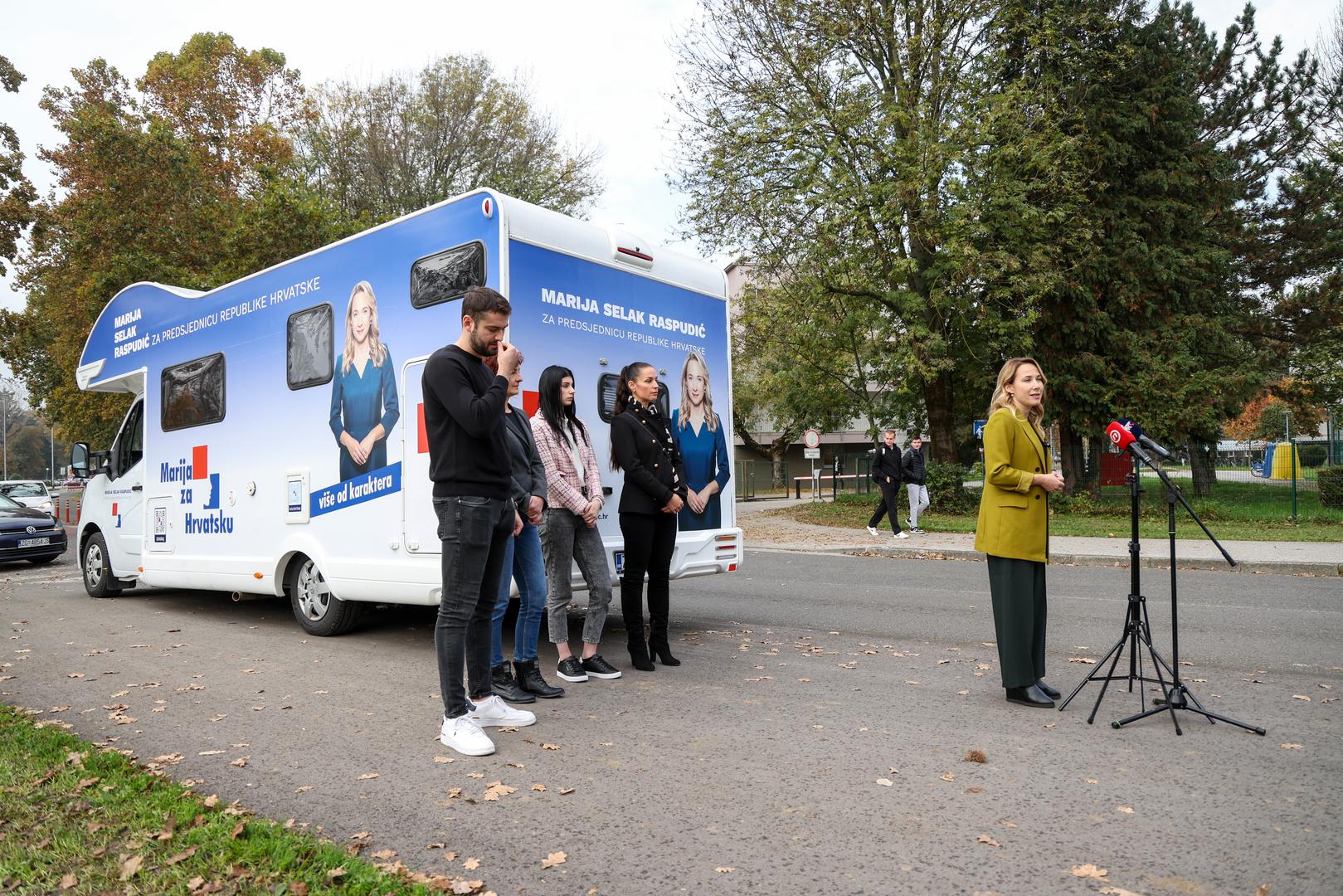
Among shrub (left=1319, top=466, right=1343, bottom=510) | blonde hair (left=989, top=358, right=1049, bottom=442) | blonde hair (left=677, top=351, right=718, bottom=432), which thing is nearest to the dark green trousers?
blonde hair (left=989, top=358, right=1049, bottom=442)

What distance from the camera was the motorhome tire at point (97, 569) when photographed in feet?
35.9

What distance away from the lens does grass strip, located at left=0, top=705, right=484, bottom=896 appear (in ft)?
10.2

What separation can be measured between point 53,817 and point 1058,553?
42.3 feet

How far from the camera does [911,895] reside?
118 inches

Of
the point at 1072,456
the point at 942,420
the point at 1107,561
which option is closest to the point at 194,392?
the point at 1107,561

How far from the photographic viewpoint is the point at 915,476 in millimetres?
17547

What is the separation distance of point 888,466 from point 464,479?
1403 cm

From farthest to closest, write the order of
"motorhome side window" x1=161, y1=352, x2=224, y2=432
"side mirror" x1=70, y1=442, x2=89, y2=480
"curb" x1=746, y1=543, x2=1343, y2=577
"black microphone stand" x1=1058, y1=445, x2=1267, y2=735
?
"curb" x1=746, y1=543, x2=1343, y2=577, "side mirror" x1=70, y1=442, x2=89, y2=480, "motorhome side window" x1=161, y1=352, x2=224, y2=432, "black microphone stand" x1=1058, y1=445, x2=1267, y2=735

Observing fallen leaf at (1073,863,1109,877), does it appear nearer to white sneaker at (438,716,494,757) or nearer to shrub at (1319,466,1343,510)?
white sneaker at (438,716,494,757)

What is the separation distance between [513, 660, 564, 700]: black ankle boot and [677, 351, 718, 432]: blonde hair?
100 inches

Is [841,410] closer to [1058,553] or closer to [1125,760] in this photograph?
[1058,553]

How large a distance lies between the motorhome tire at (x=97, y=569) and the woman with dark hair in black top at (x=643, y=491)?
7.77 m

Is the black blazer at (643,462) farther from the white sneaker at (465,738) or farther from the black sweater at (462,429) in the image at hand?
the white sneaker at (465,738)

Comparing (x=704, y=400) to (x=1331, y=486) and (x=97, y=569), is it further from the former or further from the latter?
(x=1331, y=486)
